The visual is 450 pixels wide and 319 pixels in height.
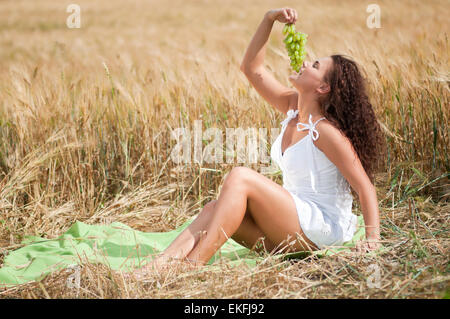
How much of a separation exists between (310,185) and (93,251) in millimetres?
992

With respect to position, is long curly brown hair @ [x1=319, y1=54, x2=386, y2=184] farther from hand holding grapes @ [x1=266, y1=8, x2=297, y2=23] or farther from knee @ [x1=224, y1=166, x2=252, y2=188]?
knee @ [x1=224, y1=166, x2=252, y2=188]

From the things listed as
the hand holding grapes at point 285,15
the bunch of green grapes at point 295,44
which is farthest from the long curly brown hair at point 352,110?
the hand holding grapes at point 285,15

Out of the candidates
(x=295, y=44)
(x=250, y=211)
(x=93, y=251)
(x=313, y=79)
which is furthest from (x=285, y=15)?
(x=93, y=251)

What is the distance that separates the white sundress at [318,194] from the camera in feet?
7.44

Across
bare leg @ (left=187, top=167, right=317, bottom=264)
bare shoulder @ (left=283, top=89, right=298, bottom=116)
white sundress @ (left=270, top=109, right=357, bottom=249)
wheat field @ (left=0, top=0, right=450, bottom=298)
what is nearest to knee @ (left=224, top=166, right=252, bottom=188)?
bare leg @ (left=187, top=167, right=317, bottom=264)

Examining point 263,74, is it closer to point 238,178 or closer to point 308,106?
point 308,106

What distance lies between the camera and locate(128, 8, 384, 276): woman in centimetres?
218

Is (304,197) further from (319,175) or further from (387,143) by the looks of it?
(387,143)

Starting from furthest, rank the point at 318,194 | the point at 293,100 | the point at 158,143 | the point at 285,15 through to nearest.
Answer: the point at 158,143
the point at 293,100
the point at 285,15
the point at 318,194

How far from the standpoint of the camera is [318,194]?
91.8 inches

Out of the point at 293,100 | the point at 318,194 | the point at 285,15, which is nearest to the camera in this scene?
the point at 318,194

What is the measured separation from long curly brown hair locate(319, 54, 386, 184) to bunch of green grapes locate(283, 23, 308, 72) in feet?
0.60

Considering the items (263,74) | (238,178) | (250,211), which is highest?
(263,74)

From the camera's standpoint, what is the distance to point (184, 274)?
2102mm
